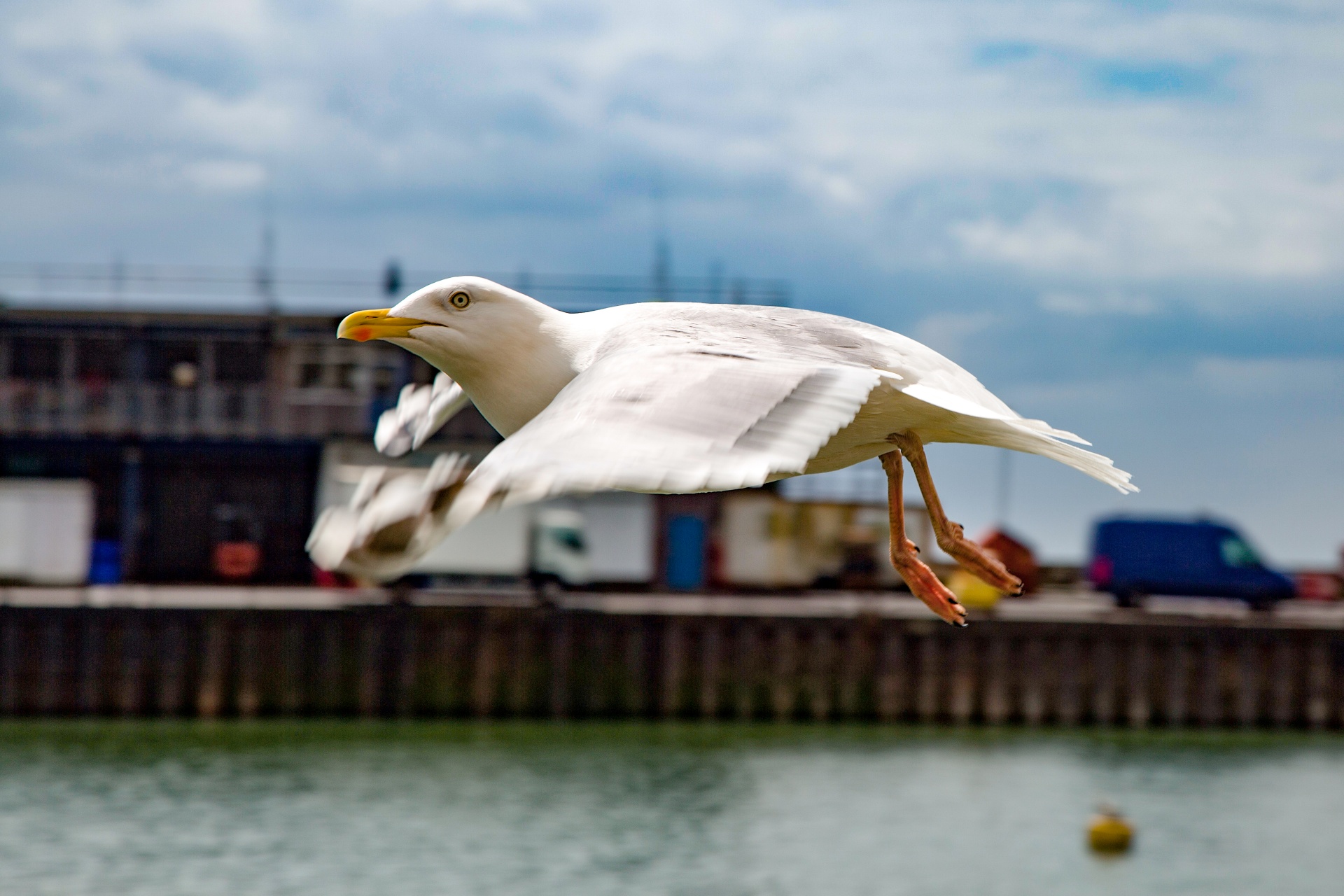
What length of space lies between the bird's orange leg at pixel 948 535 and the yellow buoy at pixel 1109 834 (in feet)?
94.6

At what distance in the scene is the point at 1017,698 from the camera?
37.4m

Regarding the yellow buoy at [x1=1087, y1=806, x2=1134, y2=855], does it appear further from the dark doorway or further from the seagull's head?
the seagull's head

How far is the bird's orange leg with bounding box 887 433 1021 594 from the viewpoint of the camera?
436 cm

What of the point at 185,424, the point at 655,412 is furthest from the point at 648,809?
the point at 655,412

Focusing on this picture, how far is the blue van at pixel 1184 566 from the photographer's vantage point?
1678 inches

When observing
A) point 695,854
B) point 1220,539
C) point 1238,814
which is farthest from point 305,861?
point 1220,539

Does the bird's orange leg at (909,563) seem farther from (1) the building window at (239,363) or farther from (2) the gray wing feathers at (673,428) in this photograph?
(1) the building window at (239,363)

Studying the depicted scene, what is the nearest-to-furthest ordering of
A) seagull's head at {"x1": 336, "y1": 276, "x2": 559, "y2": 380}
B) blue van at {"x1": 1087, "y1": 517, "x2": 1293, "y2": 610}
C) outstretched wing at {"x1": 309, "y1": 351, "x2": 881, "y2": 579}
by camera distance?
outstretched wing at {"x1": 309, "y1": 351, "x2": 881, "y2": 579} < seagull's head at {"x1": 336, "y1": 276, "x2": 559, "y2": 380} < blue van at {"x1": 1087, "y1": 517, "x2": 1293, "y2": 610}

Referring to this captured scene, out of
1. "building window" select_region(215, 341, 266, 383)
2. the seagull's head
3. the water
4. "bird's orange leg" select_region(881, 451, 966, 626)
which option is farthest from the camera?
"building window" select_region(215, 341, 266, 383)

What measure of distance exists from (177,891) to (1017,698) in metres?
20.6

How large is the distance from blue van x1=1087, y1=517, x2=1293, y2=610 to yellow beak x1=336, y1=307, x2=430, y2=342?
4116 centimetres

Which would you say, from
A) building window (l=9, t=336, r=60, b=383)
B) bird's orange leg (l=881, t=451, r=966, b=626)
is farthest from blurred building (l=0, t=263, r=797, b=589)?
bird's orange leg (l=881, t=451, r=966, b=626)

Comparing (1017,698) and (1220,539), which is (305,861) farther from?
(1220,539)

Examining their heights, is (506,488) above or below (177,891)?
above
